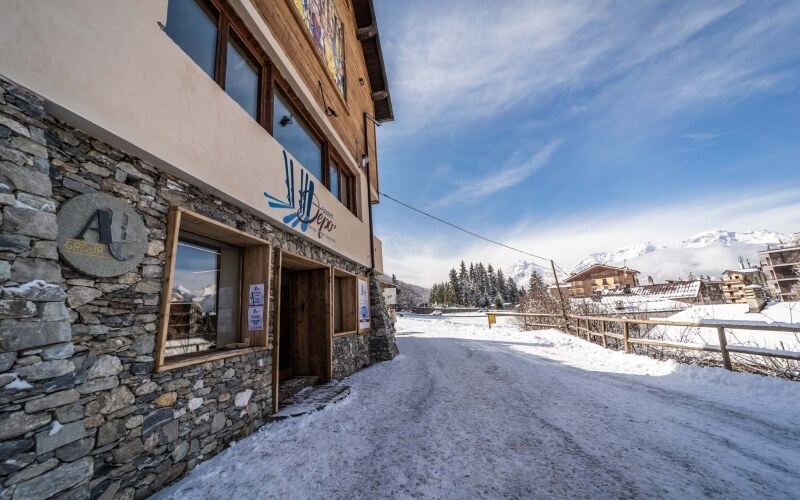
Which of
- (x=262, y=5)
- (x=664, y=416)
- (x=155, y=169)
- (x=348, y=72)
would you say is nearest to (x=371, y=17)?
(x=348, y=72)

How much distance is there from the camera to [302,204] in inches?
267

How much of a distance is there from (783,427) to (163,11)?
9.68m

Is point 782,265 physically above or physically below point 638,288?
above

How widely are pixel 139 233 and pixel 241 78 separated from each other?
371 centimetres

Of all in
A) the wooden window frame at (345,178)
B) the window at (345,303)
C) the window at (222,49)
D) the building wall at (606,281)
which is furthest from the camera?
the building wall at (606,281)

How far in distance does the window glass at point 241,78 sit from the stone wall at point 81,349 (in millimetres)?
2255

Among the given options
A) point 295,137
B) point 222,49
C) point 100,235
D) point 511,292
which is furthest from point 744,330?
point 511,292

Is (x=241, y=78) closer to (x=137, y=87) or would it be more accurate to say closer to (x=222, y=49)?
(x=222, y=49)

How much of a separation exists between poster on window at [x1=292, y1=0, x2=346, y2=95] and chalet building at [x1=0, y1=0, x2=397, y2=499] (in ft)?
4.24

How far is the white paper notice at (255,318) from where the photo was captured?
5152 millimetres

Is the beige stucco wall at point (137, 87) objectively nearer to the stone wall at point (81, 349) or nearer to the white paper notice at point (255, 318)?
the stone wall at point (81, 349)

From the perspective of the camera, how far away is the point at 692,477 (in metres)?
3.10

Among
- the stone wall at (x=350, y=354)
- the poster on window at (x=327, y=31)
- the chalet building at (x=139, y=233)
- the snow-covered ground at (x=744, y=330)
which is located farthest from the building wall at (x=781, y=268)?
the chalet building at (x=139, y=233)

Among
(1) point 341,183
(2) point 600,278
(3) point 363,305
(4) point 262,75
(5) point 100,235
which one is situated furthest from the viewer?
(2) point 600,278
